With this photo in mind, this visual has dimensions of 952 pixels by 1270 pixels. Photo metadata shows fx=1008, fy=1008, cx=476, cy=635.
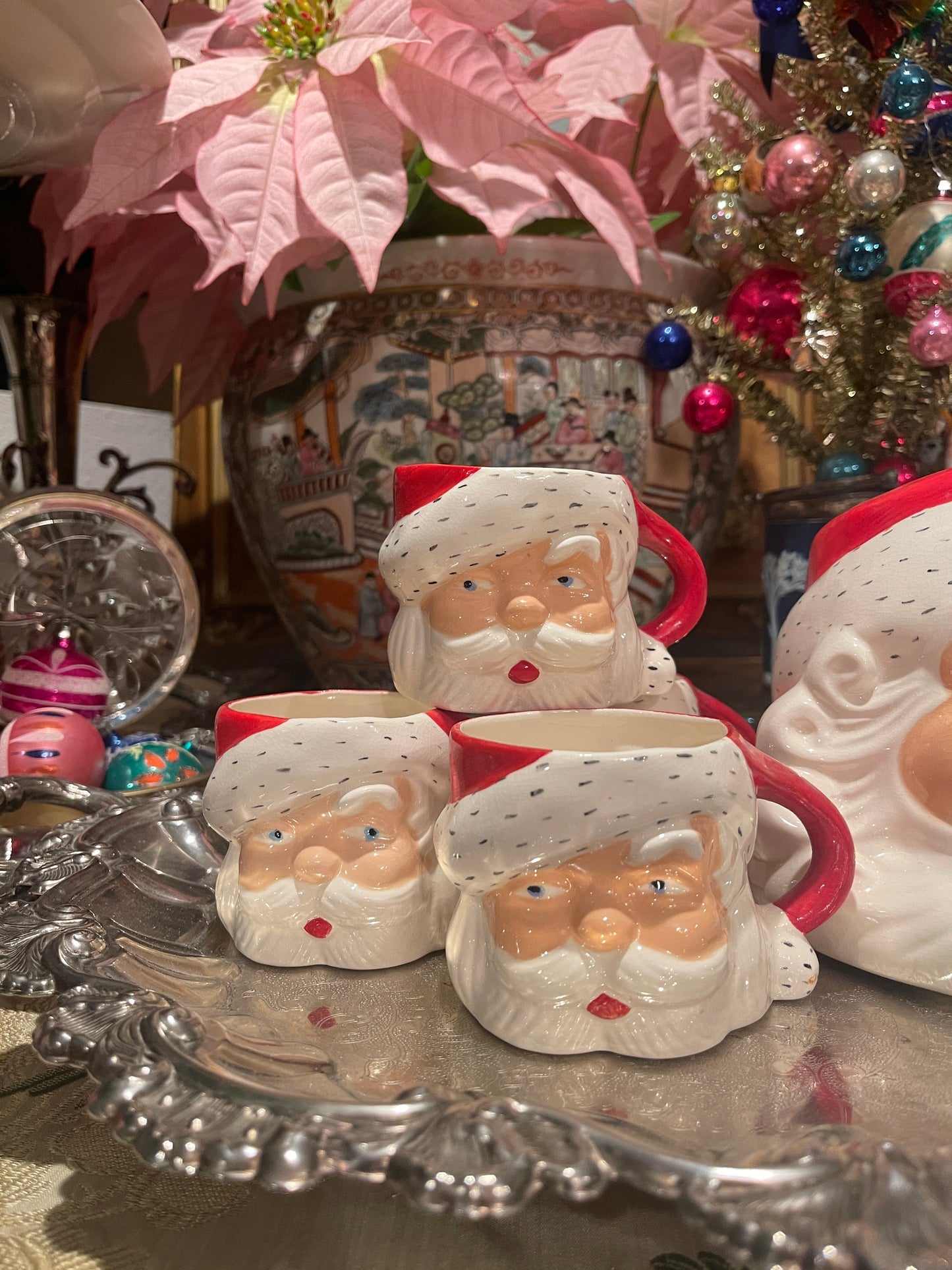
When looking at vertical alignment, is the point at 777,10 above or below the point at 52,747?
above

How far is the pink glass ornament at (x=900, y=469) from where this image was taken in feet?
2.04

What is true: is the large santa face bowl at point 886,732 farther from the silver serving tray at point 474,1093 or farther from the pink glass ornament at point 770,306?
the pink glass ornament at point 770,306

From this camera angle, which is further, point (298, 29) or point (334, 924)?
point (298, 29)

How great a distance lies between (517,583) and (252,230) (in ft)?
1.10

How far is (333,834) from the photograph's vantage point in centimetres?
39

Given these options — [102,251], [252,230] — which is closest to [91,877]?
[252,230]

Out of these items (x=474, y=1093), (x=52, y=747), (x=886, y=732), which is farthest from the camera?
(x=52, y=747)

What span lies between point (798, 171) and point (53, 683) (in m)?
0.56

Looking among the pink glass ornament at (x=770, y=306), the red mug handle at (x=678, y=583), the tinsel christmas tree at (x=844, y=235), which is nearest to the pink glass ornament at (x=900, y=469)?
the tinsel christmas tree at (x=844, y=235)

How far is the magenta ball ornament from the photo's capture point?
1.86ft

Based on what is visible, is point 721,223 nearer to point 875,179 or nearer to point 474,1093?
point 875,179

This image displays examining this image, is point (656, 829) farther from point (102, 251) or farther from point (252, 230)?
point (102, 251)

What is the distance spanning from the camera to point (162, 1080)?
261 millimetres

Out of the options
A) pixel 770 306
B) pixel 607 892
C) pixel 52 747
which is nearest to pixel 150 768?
pixel 52 747
